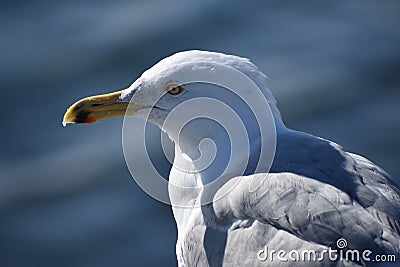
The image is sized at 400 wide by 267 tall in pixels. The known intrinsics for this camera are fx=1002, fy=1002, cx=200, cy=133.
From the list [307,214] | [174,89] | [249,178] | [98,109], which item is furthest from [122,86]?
[307,214]

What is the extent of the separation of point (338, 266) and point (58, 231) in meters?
3.04

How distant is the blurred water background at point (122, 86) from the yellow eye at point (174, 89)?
2.23 meters

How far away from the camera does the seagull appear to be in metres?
3.80

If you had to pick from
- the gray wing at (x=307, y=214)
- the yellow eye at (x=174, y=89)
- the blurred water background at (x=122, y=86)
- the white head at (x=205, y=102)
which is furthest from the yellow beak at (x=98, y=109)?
the blurred water background at (x=122, y=86)

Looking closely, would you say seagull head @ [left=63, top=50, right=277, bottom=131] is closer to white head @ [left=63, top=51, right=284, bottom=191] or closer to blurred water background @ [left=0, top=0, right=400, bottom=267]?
white head @ [left=63, top=51, right=284, bottom=191]

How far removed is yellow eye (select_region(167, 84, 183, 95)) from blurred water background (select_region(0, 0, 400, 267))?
223 centimetres

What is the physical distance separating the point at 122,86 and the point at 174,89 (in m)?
2.96

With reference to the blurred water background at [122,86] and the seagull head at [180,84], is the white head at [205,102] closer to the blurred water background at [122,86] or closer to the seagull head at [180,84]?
the seagull head at [180,84]

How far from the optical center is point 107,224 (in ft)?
21.0

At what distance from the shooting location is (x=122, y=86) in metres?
7.17

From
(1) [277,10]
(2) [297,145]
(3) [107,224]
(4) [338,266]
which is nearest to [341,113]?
(1) [277,10]

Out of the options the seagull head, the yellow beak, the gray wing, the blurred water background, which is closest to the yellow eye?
the seagull head

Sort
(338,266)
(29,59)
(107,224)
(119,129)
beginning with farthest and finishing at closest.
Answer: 1. (29,59)
2. (119,129)
3. (107,224)
4. (338,266)

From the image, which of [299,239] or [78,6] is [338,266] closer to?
[299,239]
